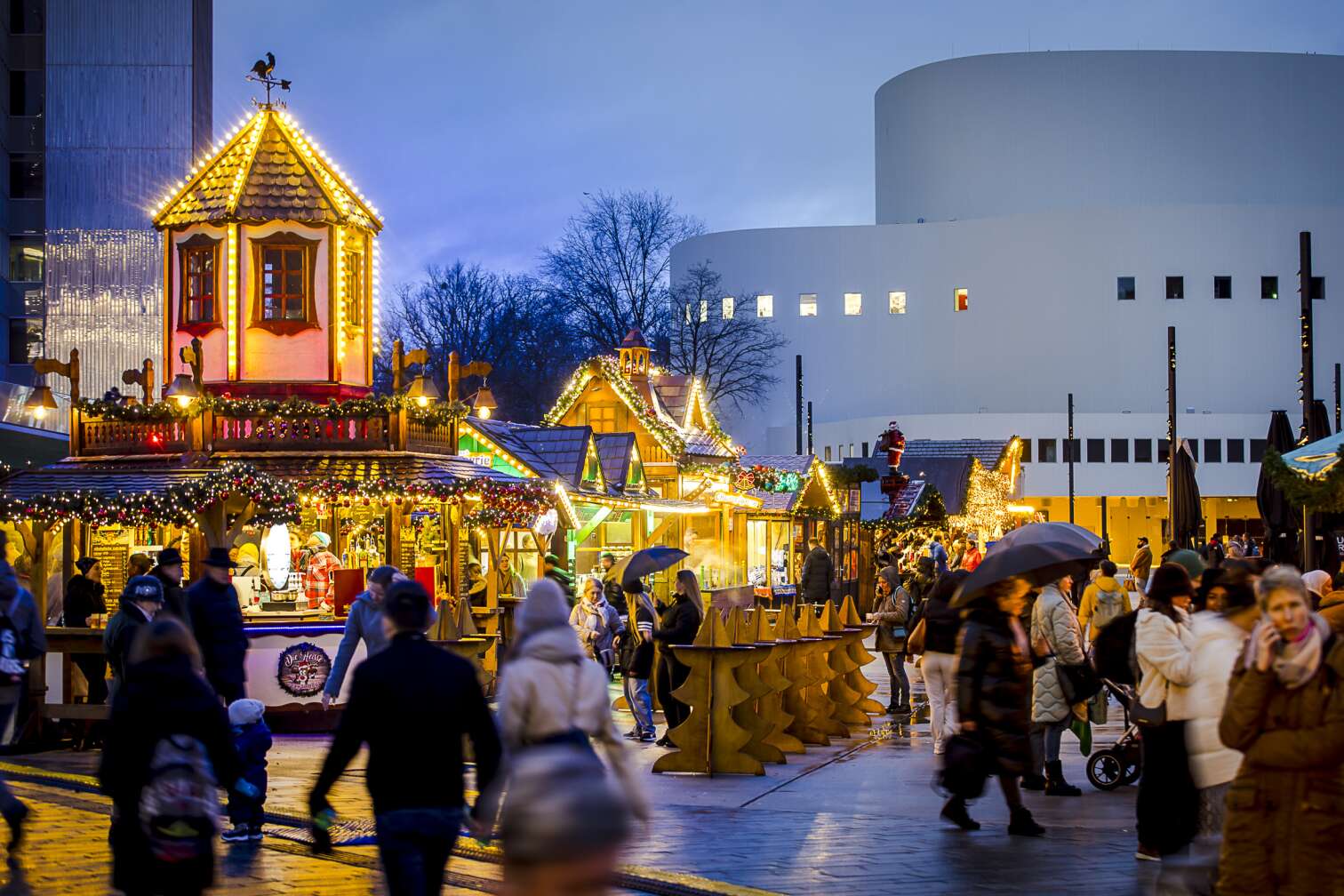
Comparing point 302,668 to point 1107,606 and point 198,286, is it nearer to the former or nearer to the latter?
point 198,286

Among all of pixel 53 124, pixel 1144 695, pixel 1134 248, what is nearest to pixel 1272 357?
pixel 1134 248

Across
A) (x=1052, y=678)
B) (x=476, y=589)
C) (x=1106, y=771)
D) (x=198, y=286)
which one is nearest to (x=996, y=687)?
(x=1052, y=678)

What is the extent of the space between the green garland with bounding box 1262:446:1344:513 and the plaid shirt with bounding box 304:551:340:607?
10.0 meters

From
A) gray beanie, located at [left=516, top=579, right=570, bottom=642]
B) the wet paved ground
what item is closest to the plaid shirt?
the wet paved ground

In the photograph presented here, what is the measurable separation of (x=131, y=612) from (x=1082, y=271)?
259 feet

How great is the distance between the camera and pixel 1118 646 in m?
10.8

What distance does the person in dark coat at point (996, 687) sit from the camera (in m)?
10.4

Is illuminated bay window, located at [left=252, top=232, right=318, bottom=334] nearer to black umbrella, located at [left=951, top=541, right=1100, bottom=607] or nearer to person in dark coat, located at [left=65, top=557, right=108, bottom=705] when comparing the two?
person in dark coat, located at [left=65, top=557, right=108, bottom=705]

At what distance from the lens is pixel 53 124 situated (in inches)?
1871

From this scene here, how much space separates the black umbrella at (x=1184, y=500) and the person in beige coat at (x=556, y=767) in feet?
103

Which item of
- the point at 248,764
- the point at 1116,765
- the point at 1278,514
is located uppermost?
the point at 1278,514

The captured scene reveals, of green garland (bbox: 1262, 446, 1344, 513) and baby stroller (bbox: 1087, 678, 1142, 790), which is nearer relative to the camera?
baby stroller (bbox: 1087, 678, 1142, 790)

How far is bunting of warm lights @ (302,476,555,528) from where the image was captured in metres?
19.0

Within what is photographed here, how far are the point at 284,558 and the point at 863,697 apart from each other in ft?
21.7
